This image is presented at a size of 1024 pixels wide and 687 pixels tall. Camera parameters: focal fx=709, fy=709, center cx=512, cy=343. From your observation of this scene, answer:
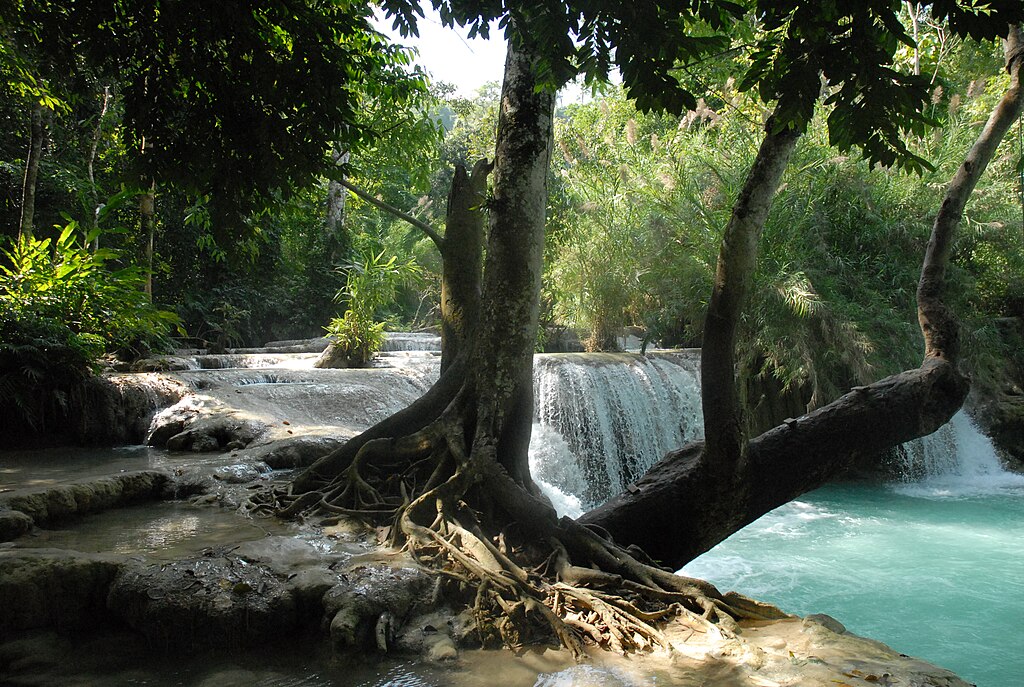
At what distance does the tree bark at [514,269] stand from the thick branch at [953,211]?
7.81 ft

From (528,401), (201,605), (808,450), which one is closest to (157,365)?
(528,401)

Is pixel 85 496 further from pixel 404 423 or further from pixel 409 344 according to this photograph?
pixel 409 344

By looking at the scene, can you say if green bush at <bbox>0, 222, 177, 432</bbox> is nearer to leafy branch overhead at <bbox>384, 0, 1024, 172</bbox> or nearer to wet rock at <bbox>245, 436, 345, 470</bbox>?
wet rock at <bbox>245, 436, 345, 470</bbox>

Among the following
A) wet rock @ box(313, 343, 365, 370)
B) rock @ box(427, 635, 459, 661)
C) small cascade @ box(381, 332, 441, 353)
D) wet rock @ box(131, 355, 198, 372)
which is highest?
small cascade @ box(381, 332, 441, 353)

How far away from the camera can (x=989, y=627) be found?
233 inches

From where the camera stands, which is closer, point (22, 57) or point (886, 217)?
point (22, 57)

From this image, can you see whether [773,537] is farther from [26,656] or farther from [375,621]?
[26,656]

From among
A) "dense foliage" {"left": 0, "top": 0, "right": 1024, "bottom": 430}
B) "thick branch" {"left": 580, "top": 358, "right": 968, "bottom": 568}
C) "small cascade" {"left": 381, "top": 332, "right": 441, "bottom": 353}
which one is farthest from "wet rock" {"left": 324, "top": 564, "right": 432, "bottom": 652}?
"small cascade" {"left": 381, "top": 332, "right": 441, "bottom": 353}

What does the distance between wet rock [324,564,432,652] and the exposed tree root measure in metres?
0.19

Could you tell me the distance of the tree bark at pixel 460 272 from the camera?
5969 mm

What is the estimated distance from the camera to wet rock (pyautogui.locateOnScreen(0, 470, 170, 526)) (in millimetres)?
4281

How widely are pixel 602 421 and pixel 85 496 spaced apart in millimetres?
6704

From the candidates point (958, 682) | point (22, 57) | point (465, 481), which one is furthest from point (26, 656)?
point (22, 57)

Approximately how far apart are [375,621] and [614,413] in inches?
288
